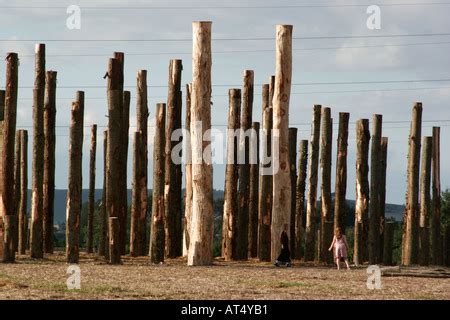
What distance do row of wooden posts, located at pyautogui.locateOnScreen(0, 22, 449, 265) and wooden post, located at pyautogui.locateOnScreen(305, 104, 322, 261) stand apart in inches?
1.1

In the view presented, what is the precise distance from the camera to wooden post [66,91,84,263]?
82.5ft

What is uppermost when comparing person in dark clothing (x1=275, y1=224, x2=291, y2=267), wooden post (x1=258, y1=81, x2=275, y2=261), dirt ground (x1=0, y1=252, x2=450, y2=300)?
wooden post (x1=258, y1=81, x2=275, y2=261)

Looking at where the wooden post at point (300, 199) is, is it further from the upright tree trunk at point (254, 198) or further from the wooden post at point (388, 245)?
the wooden post at point (388, 245)

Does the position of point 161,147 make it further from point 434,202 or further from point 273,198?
point 434,202

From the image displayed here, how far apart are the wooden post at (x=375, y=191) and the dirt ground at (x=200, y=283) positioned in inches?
155

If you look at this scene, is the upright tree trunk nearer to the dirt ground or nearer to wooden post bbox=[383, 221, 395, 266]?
wooden post bbox=[383, 221, 395, 266]

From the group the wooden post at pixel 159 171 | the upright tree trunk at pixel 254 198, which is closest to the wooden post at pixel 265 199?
the upright tree trunk at pixel 254 198

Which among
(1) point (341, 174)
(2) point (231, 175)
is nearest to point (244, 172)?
(2) point (231, 175)

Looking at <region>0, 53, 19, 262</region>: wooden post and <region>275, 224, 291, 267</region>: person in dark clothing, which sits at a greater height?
<region>0, 53, 19, 262</region>: wooden post

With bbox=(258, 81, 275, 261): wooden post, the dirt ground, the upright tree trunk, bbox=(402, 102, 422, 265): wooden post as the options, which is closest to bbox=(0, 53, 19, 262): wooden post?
the dirt ground

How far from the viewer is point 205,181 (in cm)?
2569

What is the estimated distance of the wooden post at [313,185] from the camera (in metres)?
31.2

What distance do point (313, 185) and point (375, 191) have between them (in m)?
2.16

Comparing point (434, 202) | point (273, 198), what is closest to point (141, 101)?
point (273, 198)
